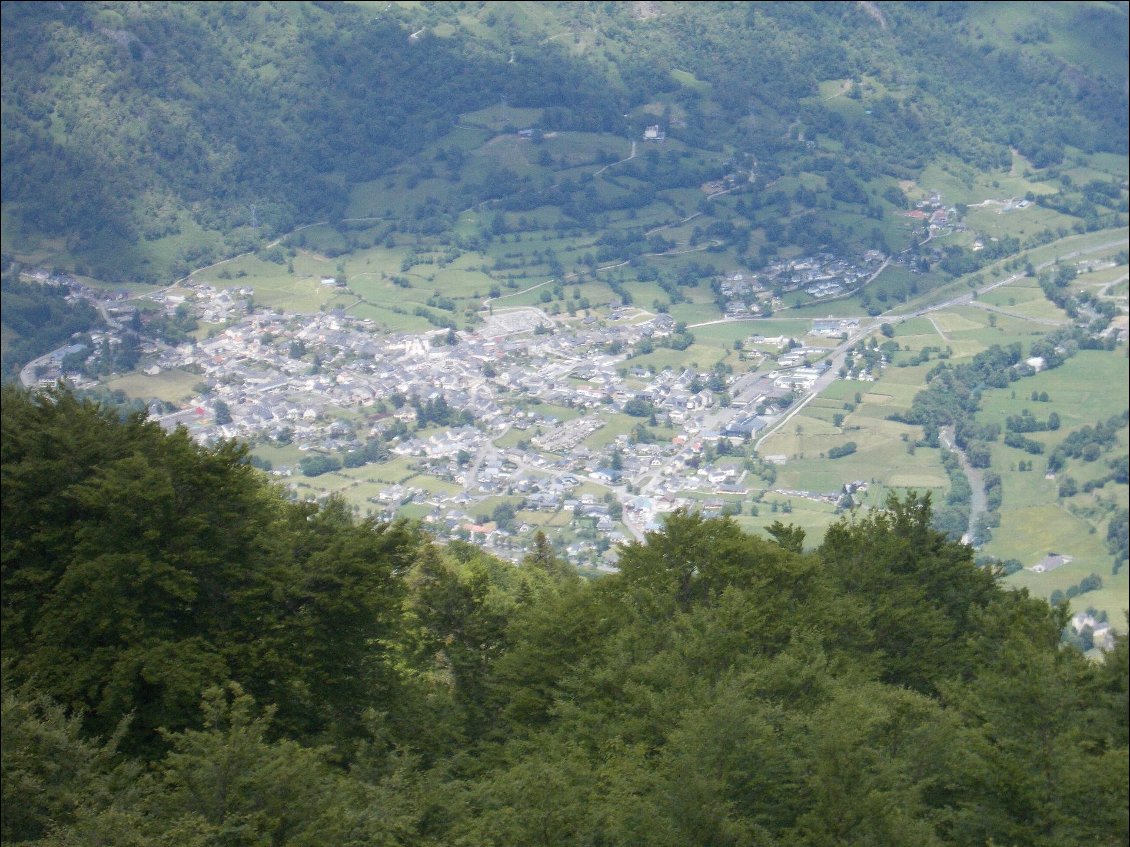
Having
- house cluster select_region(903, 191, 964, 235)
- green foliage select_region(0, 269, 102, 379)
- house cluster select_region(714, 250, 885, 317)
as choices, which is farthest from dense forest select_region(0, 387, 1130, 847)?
house cluster select_region(903, 191, 964, 235)

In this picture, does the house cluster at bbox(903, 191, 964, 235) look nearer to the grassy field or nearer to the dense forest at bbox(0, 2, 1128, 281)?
the dense forest at bbox(0, 2, 1128, 281)

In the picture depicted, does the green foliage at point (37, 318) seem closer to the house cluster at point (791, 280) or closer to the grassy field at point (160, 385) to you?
the grassy field at point (160, 385)

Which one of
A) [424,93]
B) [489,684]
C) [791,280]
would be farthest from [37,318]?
[489,684]

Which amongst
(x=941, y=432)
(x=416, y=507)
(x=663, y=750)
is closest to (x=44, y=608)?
(x=663, y=750)

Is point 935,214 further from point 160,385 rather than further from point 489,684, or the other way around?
point 489,684

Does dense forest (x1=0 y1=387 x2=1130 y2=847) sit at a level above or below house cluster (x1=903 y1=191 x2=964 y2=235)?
above

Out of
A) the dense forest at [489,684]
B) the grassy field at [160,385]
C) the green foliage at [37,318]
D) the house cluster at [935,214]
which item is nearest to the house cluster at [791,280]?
the house cluster at [935,214]
